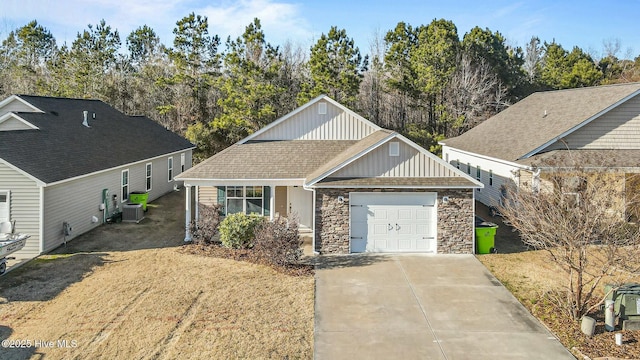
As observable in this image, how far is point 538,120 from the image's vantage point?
20875 millimetres

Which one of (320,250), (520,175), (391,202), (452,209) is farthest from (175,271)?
(520,175)

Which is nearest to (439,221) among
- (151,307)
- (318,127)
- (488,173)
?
(318,127)

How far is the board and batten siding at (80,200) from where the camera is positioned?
14.5 metres

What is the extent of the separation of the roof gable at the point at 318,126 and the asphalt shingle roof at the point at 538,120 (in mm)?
6830

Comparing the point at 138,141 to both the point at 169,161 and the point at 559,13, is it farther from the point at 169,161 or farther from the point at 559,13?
the point at 559,13

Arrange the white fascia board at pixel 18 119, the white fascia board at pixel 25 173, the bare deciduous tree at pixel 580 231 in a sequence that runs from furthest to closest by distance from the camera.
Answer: the white fascia board at pixel 18 119
the white fascia board at pixel 25 173
the bare deciduous tree at pixel 580 231

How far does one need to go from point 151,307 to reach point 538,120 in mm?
19591

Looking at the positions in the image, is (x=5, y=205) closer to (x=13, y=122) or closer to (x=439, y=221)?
(x=13, y=122)

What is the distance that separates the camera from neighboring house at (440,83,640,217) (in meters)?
16.2

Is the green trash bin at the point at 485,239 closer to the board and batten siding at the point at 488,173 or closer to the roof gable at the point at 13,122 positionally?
the board and batten siding at the point at 488,173

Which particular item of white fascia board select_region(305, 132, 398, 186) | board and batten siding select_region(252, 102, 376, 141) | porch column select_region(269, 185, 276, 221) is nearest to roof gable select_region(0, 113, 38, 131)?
board and batten siding select_region(252, 102, 376, 141)

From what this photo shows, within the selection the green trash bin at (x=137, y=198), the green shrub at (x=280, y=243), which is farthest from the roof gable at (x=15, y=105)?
the green shrub at (x=280, y=243)

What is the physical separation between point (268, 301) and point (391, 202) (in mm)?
5998

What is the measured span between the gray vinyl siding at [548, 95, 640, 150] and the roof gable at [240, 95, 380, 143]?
8.64 meters
